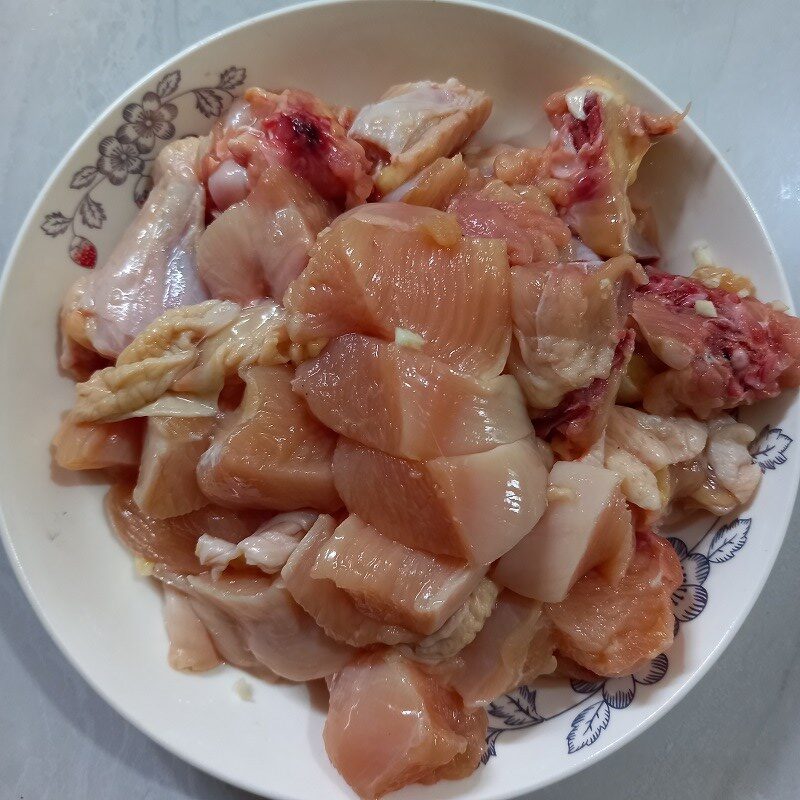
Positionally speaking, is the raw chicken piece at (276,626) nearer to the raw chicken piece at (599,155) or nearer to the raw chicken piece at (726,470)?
the raw chicken piece at (726,470)

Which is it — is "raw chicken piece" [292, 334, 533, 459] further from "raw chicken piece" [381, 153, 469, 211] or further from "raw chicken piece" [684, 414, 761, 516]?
"raw chicken piece" [684, 414, 761, 516]

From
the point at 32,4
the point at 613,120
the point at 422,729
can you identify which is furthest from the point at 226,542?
the point at 32,4

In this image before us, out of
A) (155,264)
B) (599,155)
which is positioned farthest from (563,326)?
(155,264)

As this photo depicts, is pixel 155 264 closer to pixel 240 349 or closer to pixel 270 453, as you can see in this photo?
pixel 240 349

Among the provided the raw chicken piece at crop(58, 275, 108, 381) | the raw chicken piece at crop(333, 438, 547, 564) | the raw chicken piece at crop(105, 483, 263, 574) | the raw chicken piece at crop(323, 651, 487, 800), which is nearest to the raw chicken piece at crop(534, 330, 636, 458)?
the raw chicken piece at crop(333, 438, 547, 564)

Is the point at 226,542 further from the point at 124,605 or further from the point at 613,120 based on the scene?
the point at 613,120

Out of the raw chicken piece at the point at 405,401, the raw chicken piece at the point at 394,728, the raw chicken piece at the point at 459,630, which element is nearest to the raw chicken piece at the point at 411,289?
the raw chicken piece at the point at 405,401
